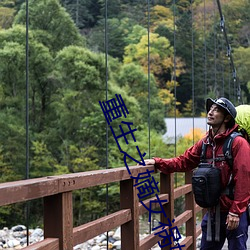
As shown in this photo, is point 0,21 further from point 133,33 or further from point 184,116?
point 184,116

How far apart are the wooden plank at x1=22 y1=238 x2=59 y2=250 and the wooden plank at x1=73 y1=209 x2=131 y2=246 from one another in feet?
0.39

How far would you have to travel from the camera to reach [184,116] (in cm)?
1877

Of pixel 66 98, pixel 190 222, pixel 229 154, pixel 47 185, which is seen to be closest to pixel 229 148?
pixel 229 154

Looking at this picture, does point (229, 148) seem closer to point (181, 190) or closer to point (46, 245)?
point (46, 245)

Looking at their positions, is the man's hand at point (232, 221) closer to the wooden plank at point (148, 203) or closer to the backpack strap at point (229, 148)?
the backpack strap at point (229, 148)

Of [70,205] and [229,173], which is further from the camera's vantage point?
[229,173]

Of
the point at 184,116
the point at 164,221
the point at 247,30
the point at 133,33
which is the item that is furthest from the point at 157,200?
the point at 247,30

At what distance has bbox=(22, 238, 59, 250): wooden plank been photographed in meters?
1.25

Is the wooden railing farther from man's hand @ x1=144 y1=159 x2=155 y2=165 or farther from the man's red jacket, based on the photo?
the man's red jacket

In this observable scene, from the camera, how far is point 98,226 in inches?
64.9

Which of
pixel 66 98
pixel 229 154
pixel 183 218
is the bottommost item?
pixel 183 218

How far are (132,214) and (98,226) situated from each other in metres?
0.38

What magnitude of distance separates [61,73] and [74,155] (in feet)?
6.61

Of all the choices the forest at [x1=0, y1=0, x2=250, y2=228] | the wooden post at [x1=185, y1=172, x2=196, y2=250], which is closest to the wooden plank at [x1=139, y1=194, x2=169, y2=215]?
the wooden post at [x1=185, y1=172, x2=196, y2=250]
